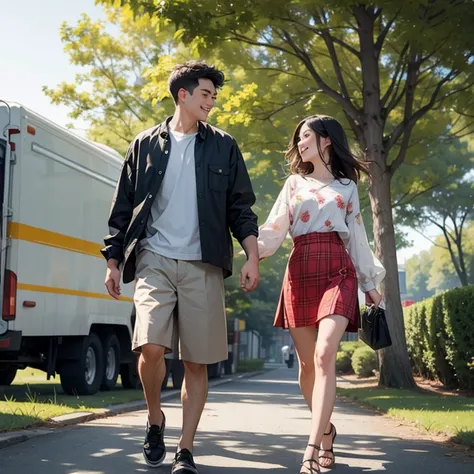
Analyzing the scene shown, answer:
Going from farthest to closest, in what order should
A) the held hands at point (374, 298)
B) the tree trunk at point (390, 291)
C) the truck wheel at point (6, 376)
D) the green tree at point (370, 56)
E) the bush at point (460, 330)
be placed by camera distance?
the tree trunk at point (390, 291), the truck wheel at point (6, 376), the green tree at point (370, 56), the bush at point (460, 330), the held hands at point (374, 298)

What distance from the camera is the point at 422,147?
20.0 meters

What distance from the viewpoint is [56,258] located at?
12117 millimetres

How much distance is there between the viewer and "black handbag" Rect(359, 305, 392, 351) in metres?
5.86

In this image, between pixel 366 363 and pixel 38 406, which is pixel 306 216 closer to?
pixel 38 406

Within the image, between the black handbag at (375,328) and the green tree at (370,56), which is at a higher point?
the green tree at (370,56)

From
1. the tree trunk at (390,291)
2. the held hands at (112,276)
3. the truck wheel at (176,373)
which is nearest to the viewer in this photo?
the held hands at (112,276)

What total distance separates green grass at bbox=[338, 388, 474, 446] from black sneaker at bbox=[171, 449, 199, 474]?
8.86ft

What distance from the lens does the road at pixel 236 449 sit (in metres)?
5.79

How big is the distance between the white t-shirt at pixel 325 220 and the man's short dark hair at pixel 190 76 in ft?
2.84

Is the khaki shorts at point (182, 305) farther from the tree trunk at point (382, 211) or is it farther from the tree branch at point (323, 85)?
the tree branch at point (323, 85)

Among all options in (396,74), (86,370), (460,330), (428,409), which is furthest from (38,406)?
(396,74)

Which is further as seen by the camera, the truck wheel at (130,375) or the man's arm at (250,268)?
the truck wheel at (130,375)

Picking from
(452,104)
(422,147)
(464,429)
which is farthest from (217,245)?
(422,147)

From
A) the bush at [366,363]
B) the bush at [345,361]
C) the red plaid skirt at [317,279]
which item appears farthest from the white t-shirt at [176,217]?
the bush at [345,361]
